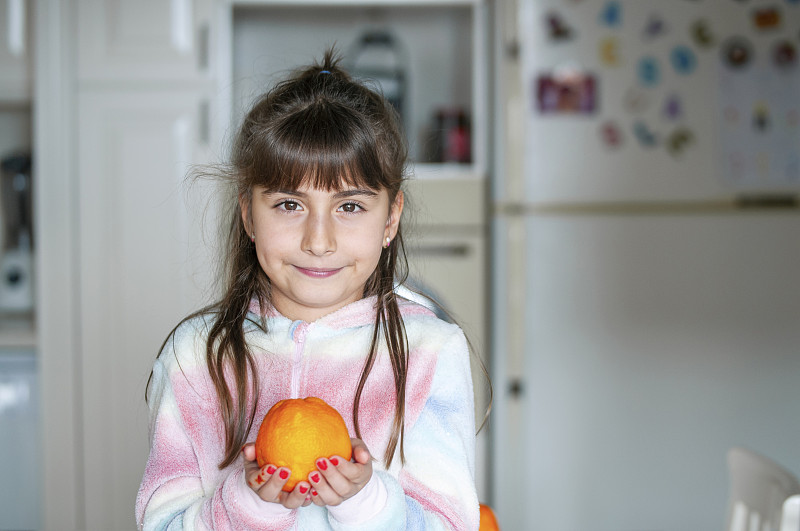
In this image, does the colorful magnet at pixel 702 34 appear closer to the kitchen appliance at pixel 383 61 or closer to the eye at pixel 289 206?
the kitchen appliance at pixel 383 61

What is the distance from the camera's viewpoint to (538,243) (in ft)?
6.78

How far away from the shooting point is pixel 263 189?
0.77 m

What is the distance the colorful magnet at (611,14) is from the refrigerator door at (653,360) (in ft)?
1.67

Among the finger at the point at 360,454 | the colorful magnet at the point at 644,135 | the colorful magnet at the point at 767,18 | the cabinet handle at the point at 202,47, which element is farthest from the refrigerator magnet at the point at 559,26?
the finger at the point at 360,454

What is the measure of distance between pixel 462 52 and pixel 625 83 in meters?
0.78

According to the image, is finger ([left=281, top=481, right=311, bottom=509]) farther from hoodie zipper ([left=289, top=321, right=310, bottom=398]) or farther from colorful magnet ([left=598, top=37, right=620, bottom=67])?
colorful magnet ([left=598, top=37, right=620, bottom=67])

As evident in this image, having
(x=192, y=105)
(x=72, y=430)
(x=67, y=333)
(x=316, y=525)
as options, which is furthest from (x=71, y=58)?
(x=316, y=525)

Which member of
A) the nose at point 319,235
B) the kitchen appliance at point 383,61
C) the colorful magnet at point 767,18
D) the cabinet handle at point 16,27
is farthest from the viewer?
the kitchen appliance at point 383,61

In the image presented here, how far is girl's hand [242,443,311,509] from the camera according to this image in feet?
2.03

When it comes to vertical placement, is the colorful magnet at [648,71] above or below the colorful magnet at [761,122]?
above

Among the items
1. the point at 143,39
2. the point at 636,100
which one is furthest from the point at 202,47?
the point at 636,100

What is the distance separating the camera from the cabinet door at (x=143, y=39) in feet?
7.11

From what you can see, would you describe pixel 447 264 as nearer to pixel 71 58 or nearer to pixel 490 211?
pixel 490 211

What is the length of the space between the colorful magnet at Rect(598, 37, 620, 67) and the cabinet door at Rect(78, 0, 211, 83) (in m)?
1.09
